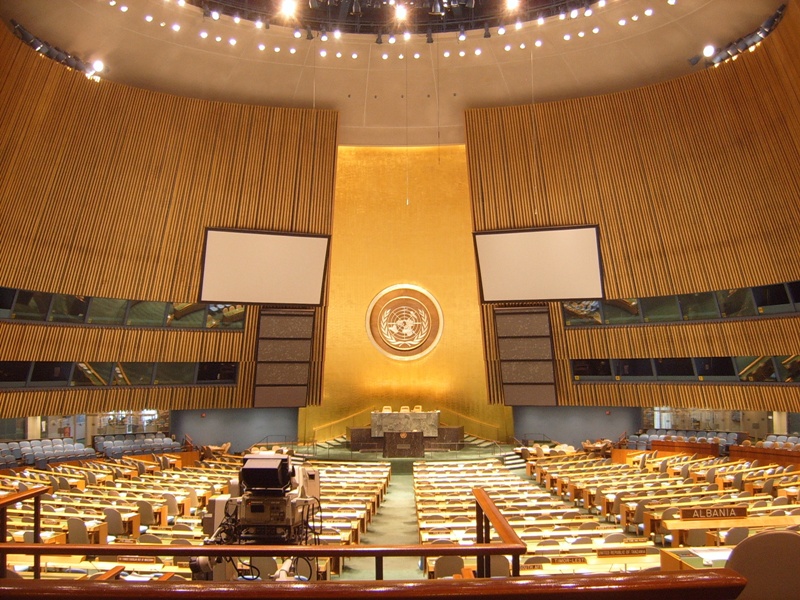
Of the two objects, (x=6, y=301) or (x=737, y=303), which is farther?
(x=737, y=303)

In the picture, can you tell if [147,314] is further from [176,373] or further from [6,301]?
[6,301]

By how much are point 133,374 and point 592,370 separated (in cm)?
1414

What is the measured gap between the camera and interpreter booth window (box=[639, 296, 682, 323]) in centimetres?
1957

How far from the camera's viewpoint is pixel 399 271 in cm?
2477

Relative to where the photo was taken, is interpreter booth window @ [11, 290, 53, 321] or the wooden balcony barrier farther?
interpreter booth window @ [11, 290, 53, 321]

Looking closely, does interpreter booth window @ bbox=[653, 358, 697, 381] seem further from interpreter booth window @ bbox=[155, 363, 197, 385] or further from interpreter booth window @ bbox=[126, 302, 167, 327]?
interpreter booth window @ bbox=[126, 302, 167, 327]

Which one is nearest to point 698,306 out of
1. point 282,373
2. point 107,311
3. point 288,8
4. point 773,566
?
point 282,373

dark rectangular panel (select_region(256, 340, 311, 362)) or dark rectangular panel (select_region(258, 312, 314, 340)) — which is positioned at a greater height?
dark rectangular panel (select_region(258, 312, 314, 340))

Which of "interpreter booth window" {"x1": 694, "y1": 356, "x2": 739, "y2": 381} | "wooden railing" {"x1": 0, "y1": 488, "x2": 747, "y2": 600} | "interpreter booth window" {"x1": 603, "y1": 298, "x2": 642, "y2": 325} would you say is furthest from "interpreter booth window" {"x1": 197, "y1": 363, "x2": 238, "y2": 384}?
"wooden railing" {"x1": 0, "y1": 488, "x2": 747, "y2": 600}

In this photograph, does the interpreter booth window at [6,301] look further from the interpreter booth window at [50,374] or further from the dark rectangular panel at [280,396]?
the dark rectangular panel at [280,396]

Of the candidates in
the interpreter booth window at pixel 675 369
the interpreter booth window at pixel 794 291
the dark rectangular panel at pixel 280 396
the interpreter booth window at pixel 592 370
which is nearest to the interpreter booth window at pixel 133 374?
the dark rectangular panel at pixel 280 396

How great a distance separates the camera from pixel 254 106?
796 inches

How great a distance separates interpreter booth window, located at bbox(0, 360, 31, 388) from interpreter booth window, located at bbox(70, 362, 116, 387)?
4.59 ft

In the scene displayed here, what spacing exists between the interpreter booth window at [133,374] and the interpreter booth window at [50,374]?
133 centimetres
